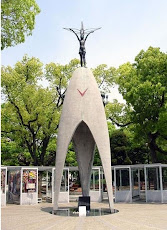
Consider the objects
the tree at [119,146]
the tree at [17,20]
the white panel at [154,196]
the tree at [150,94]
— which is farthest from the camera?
the tree at [119,146]

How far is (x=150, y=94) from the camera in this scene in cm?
1873

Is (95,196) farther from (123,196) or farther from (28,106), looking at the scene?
(28,106)

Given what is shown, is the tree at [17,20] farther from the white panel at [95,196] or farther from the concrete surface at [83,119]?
the white panel at [95,196]

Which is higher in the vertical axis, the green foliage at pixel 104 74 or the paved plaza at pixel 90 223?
the green foliage at pixel 104 74

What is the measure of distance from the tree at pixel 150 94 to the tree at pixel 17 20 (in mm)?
12534

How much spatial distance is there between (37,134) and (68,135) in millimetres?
10466

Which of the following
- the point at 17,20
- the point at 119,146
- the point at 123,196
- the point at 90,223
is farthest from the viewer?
the point at 119,146

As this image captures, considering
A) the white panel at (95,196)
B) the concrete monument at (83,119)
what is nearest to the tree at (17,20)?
the concrete monument at (83,119)

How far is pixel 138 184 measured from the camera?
66.1ft

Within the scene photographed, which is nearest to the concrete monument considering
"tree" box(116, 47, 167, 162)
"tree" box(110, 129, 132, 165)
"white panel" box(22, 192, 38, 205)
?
"white panel" box(22, 192, 38, 205)

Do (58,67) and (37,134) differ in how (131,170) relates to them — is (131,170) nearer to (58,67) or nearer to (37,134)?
(37,134)

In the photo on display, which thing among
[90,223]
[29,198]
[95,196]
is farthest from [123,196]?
[90,223]

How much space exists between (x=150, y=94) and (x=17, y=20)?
525 inches

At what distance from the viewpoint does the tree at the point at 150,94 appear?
18.6 meters
